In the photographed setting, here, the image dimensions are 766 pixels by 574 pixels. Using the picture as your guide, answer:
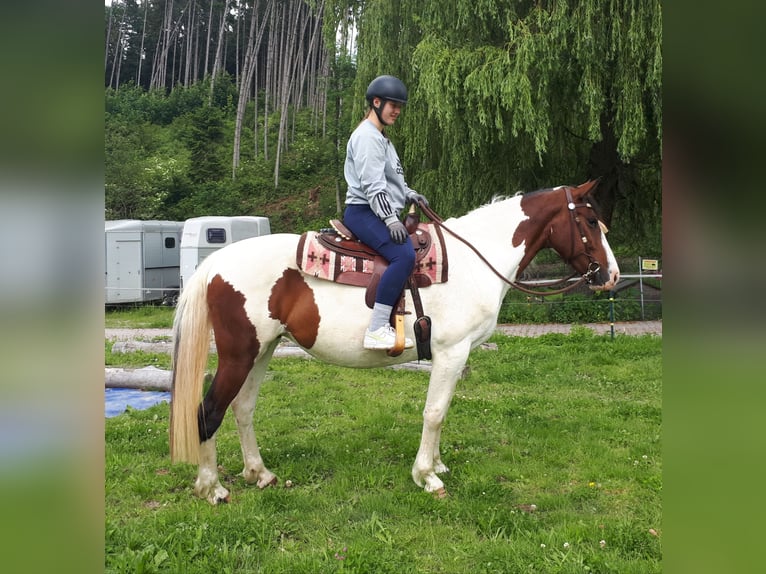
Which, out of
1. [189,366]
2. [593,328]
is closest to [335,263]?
[189,366]

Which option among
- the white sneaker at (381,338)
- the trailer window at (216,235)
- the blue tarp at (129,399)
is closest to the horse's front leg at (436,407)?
the white sneaker at (381,338)

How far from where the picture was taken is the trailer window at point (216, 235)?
53.1 feet

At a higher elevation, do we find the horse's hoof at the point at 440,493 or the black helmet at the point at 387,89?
the black helmet at the point at 387,89

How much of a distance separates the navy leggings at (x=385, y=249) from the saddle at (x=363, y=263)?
0.26 ft

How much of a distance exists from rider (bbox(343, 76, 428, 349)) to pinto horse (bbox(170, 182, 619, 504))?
0.19 m

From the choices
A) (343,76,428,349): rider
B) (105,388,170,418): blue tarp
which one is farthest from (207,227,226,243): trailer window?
(343,76,428,349): rider

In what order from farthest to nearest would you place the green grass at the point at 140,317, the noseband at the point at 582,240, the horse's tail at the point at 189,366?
the green grass at the point at 140,317 < the noseband at the point at 582,240 < the horse's tail at the point at 189,366

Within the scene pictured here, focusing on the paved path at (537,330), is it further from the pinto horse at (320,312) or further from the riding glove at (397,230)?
the riding glove at (397,230)

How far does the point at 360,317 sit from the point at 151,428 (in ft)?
9.26

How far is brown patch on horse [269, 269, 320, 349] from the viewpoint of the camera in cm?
409

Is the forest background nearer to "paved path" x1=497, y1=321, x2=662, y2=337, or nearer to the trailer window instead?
"paved path" x1=497, y1=321, x2=662, y2=337

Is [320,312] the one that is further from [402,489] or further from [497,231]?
[497,231]

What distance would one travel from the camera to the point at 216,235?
1625cm
